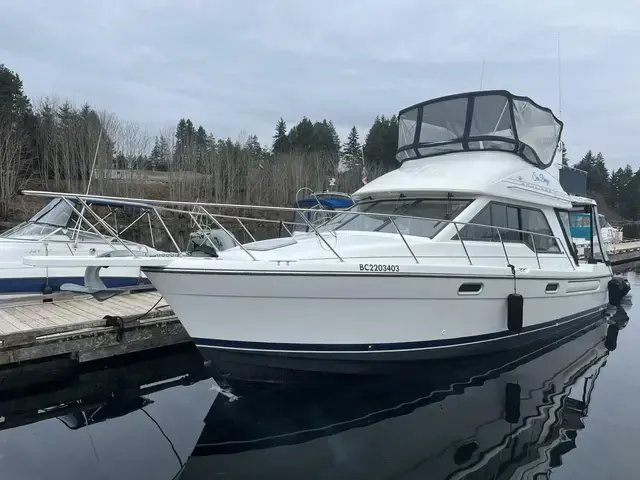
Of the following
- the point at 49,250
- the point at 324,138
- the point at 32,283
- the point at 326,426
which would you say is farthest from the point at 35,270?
the point at 324,138

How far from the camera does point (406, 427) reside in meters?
4.82

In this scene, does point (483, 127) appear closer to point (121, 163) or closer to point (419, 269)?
point (419, 269)

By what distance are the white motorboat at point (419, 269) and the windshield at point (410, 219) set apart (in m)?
0.02

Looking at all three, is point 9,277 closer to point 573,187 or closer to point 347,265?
point 347,265

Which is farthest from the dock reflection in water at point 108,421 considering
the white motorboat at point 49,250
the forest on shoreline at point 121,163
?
the forest on shoreline at point 121,163

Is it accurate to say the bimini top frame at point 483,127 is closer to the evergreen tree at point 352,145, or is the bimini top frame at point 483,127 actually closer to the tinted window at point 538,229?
the tinted window at point 538,229

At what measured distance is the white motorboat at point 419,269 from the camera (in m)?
4.94

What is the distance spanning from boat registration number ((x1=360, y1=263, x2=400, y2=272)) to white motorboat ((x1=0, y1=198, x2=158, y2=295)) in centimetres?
397

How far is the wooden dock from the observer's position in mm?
5781

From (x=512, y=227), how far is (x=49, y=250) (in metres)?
7.75

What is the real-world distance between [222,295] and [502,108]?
548 centimetres

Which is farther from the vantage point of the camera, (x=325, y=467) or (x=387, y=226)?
(x=387, y=226)

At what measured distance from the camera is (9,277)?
25.7 feet

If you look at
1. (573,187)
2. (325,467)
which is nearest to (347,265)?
(325,467)
